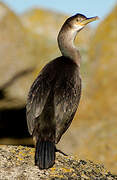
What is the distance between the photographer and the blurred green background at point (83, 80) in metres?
15.3

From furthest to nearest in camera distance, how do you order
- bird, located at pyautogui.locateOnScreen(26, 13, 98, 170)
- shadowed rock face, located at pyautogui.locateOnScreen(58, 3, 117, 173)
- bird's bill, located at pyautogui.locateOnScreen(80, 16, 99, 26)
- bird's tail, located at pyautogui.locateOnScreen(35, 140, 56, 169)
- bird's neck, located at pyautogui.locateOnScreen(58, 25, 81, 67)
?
shadowed rock face, located at pyautogui.locateOnScreen(58, 3, 117, 173) → bird's bill, located at pyautogui.locateOnScreen(80, 16, 99, 26) → bird's neck, located at pyautogui.locateOnScreen(58, 25, 81, 67) → bird, located at pyautogui.locateOnScreen(26, 13, 98, 170) → bird's tail, located at pyautogui.locateOnScreen(35, 140, 56, 169)

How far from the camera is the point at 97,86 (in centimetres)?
1761

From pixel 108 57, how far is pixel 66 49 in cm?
959

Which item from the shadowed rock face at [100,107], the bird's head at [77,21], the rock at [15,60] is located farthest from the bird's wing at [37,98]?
the rock at [15,60]

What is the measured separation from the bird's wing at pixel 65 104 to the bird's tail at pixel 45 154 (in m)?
0.34

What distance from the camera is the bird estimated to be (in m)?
6.80

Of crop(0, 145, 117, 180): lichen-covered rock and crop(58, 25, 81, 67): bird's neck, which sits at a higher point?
crop(58, 25, 81, 67): bird's neck

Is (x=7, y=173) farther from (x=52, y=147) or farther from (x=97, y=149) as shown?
(x=97, y=149)

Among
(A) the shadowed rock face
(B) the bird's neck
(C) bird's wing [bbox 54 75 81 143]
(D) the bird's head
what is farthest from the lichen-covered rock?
(A) the shadowed rock face

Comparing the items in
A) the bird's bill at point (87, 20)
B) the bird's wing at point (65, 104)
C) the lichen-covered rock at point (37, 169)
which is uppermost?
the bird's bill at point (87, 20)

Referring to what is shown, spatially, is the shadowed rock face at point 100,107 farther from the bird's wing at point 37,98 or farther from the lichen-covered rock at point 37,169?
the lichen-covered rock at point 37,169

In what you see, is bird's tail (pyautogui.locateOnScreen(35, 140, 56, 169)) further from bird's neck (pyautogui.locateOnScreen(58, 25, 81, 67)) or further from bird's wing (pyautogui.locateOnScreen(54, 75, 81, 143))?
bird's neck (pyautogui.locateOnScreen(58, 25, 81, 67))

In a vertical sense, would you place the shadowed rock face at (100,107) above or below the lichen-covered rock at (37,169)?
below

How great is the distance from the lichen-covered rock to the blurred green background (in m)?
7.90
